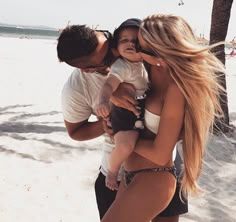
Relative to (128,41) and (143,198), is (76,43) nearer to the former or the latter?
(128,41)

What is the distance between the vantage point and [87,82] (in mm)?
2252

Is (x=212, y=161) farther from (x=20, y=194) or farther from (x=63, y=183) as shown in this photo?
(x=20, y=194)

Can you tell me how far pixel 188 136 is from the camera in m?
1.77

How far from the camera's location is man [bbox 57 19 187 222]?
2.07 meters

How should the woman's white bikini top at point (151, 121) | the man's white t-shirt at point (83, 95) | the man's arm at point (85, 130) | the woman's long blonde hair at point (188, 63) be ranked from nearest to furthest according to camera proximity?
1. the woman's long blonde hair at point (188, 63)
2. the woman's white bikini top at point (151, 121)
3. the man's white t-shirt at point (83, 95)
4. the man's arm at point (85, 130)

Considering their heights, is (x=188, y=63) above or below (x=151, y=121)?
above

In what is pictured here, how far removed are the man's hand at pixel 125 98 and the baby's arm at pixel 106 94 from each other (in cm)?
3

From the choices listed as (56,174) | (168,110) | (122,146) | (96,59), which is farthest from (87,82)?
(56,174)

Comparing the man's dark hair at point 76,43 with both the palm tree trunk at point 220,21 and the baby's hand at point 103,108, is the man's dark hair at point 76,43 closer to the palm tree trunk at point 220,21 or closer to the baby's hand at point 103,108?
the baby's hand at point 103,108

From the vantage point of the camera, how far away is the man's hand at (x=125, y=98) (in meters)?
1.85

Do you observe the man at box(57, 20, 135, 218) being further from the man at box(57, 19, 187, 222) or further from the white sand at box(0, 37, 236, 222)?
the white sand at box(0, 37, 236, 222)

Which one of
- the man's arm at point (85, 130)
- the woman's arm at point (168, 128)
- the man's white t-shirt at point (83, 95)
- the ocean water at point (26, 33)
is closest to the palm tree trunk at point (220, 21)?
the man's arm at point (85, 130)

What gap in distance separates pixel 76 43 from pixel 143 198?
0.83 m

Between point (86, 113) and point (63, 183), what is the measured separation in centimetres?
253
